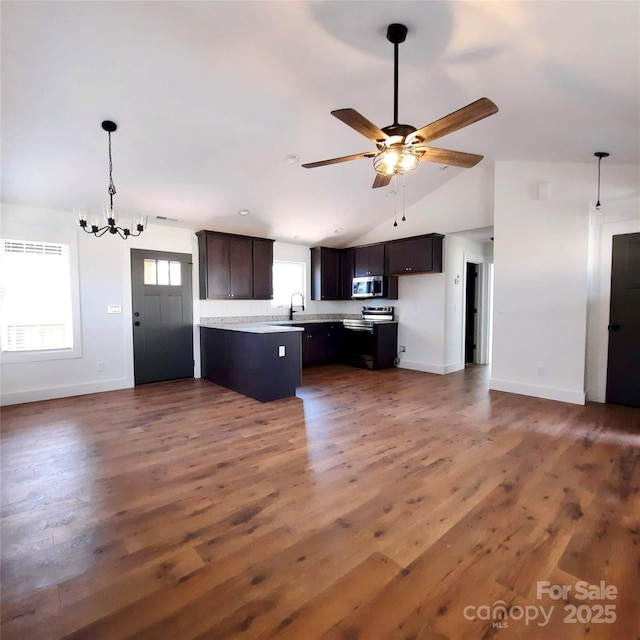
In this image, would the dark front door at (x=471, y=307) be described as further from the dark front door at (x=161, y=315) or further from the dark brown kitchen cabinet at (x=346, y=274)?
the dark front door at (x=161, y=315)

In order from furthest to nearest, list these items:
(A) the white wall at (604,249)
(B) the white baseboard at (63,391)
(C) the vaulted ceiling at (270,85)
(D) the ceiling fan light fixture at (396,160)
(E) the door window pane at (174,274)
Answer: (E) the door window pane at (174,274), (B) the white baseboard at (63,391), (A) the white wall at (604,249), (D) the ceiling fan light fixture at (396,160), (C) the vaulted ceiling at (270,85)

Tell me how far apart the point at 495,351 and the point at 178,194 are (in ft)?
15.7

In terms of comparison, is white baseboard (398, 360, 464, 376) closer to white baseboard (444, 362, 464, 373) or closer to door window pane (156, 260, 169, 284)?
white baseboard (444, 362, 464, 373)

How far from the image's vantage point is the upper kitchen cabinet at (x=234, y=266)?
555 centimetres

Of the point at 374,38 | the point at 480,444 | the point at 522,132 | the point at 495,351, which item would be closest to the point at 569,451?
the point at 480,444

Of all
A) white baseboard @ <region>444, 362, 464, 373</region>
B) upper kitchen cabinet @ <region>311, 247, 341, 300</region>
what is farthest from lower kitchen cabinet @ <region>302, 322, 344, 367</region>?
white baseboard @ <region>444, 362, 464, 373</region>

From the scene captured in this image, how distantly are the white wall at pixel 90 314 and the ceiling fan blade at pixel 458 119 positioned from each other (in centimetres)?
447

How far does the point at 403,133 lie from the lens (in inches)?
84.7

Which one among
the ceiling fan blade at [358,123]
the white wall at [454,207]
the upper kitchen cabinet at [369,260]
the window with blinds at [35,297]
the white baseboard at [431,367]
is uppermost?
the white wall at [454,207]

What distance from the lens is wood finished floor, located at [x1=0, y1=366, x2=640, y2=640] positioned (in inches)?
54.2

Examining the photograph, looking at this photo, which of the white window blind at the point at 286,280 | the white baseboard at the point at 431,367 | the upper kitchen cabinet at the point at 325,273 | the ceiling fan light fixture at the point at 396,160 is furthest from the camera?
the upper kitchen cabinet at the point at 325,273

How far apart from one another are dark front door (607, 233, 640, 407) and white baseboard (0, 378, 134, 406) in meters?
6.43

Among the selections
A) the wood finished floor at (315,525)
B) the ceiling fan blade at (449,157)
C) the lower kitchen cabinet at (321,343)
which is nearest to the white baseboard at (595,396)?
the wood finished floor at (315,525)

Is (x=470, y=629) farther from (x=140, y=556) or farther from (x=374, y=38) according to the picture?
(x=374, y=38)
